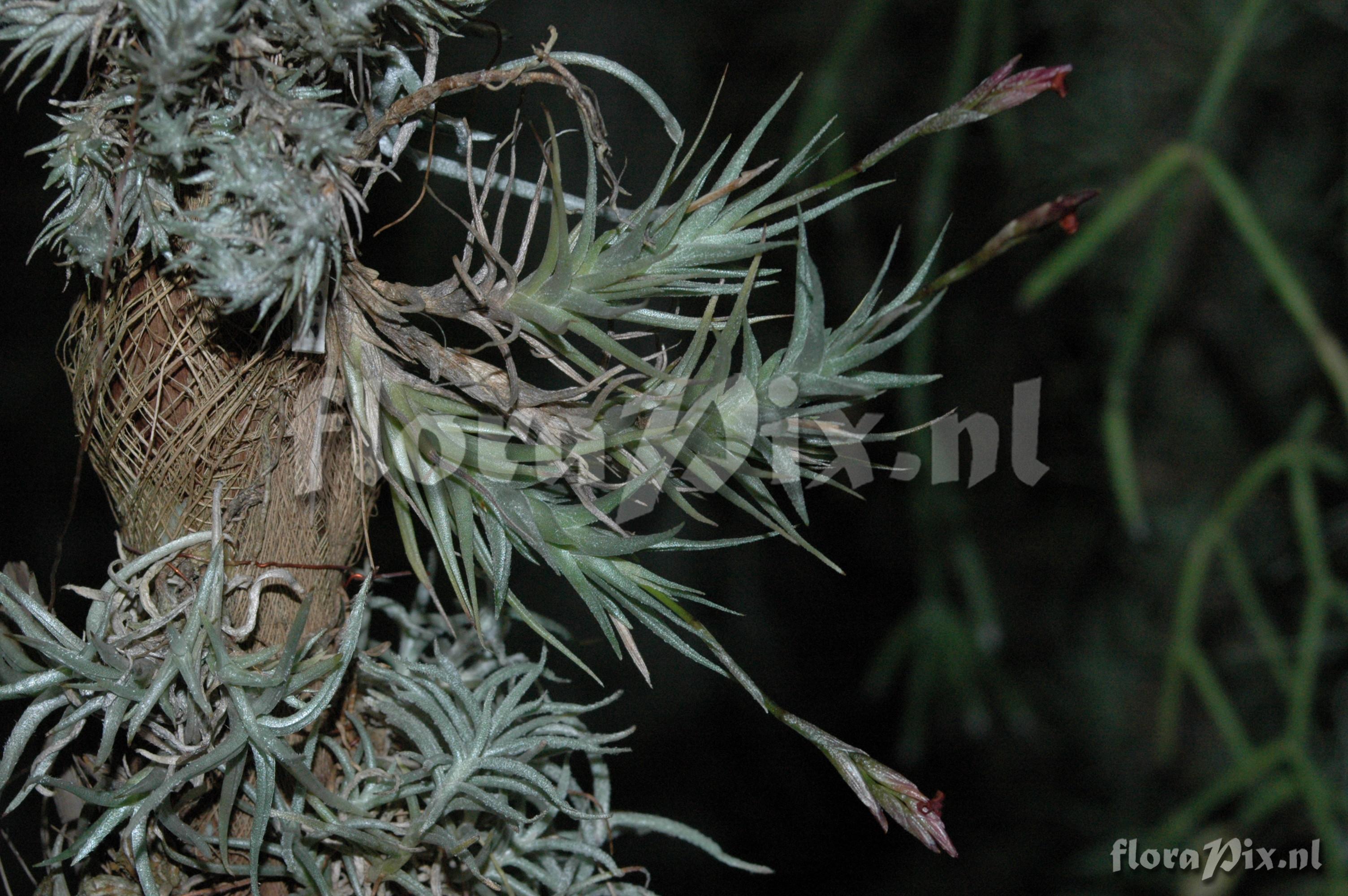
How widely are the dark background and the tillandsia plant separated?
1.21 feet

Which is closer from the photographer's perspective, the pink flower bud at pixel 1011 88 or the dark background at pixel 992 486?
the pink flower bud at pixel 1011 88

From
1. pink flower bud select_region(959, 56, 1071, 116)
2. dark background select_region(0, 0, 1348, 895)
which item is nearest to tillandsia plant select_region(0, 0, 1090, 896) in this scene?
pink flower bud select_region(959, 56, 1071, 116)

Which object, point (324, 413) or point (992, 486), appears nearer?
point (324, 413)

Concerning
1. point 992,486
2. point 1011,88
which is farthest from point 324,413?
point 992,486

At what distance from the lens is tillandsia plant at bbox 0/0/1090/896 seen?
0.24 meters

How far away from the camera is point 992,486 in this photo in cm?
78

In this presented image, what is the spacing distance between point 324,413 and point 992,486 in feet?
2.01

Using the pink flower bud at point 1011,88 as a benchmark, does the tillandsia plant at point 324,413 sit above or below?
below

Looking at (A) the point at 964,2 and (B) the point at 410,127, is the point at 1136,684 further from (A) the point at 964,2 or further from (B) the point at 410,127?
(B) the point at 410,127

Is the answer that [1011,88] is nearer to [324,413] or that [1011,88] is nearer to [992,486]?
[324,413]

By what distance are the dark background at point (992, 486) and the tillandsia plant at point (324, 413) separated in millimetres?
369

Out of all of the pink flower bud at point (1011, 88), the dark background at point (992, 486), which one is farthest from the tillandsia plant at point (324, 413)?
the dark background at point (992, 486)

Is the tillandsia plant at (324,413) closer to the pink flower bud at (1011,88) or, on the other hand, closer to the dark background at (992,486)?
the pink flower bud at (1011,88)

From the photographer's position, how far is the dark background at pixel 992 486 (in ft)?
2.29
